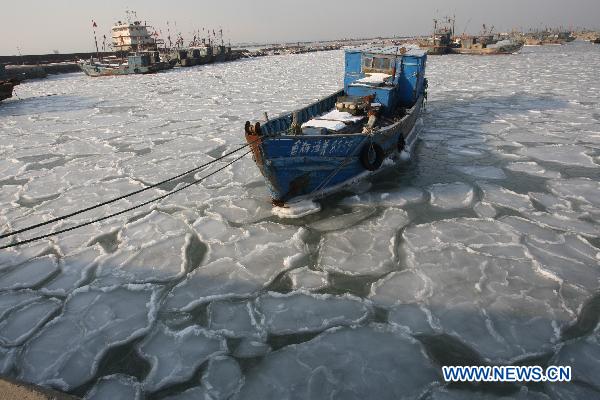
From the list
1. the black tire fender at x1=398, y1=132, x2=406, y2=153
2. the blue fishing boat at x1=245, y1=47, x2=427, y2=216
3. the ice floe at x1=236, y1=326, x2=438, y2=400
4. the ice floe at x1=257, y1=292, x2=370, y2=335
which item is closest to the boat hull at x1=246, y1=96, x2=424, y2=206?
the blue fishing boat at x1=245, y1=47, x2=427, y2=216

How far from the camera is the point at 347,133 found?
9.66 m

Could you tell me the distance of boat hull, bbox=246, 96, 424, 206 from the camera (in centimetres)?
755

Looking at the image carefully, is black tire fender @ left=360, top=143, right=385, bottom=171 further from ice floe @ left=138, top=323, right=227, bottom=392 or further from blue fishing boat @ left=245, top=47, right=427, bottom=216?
ice floe @ left=138, top=323, right=227, bottom=392

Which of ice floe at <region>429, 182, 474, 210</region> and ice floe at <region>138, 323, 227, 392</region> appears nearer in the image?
ice floe at <region>138, 323, 227, 392</region>

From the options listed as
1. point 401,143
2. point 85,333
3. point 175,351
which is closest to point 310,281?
point 175,351

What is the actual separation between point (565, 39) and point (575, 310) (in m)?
134

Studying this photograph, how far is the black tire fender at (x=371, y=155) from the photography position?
29.0 ft

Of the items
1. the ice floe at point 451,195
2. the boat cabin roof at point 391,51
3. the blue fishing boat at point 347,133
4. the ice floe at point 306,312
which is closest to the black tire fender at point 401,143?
the blue fishing boat at point 347,133

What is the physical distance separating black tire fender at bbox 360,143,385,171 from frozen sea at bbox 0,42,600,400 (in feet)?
2.20

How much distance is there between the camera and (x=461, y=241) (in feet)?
22.5

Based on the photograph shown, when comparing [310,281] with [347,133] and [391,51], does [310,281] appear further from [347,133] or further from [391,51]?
[391,51]

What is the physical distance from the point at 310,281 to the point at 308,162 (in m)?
3.04

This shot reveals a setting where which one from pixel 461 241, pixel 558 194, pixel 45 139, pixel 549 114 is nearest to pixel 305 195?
pixel 461 241

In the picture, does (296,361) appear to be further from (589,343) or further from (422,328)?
(589,343)
